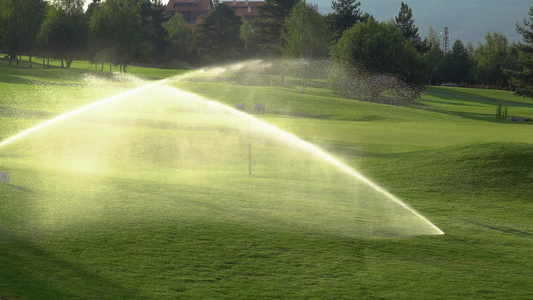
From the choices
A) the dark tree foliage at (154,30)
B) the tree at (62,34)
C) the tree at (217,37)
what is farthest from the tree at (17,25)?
the tree at (217,37)

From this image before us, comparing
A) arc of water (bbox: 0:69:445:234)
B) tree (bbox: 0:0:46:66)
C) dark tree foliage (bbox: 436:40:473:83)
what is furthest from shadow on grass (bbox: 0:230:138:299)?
dark tree foliage (bbox: 436:40:473:83)

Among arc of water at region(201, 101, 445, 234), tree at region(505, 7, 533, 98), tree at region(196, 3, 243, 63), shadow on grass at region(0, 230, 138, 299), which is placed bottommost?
arc of water at region(201, 101, 445, 234)

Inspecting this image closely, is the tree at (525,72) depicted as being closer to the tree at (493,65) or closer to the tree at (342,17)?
the tree at (342,17)

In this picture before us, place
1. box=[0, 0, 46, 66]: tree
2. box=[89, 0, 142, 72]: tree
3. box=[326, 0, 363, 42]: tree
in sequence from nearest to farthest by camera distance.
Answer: box=[0, 0, 46, 66]: tree < box=[89, 0, 142, 72]: tree < box=[326, 0, 363, 42]: tree

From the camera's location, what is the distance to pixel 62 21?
115188mm

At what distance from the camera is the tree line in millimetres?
99750

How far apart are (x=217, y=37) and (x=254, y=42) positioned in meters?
15.2

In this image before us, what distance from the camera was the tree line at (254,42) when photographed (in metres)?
99.8

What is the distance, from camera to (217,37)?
164500mm

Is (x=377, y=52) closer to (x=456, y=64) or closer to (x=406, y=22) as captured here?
(x=406, y=22)

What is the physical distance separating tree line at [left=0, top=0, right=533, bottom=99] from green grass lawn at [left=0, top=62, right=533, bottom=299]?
61.7 m

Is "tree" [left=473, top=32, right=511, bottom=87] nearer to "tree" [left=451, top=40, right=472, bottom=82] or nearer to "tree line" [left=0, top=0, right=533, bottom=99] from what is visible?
"tree line" [left=0, top=0, right=533, bottom=99]

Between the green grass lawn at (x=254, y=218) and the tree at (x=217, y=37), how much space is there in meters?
124

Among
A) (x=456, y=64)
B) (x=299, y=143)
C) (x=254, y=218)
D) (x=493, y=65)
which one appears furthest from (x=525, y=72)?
(x=254, y=218)
